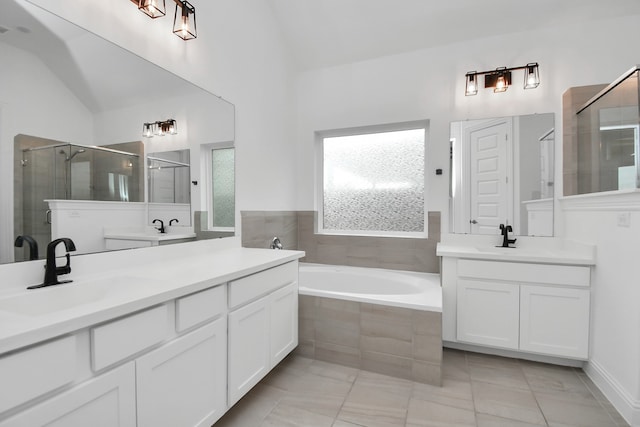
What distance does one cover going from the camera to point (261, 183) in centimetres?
280

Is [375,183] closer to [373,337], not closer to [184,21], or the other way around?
[373,337]

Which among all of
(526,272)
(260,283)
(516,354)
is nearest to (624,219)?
(526,272)

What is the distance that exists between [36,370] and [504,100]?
3404mm

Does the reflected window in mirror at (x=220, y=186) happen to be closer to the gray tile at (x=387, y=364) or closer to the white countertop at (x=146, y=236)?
the white countertop at (x=146, y=236)

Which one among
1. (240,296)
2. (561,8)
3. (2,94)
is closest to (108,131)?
(2,94)

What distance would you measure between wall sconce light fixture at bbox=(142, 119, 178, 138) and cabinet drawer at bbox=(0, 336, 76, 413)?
4.02ft

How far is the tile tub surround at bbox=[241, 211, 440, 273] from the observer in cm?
278

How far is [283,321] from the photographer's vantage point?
203cm

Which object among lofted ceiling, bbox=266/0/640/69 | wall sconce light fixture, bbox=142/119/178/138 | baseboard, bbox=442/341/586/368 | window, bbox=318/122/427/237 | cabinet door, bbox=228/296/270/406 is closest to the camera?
cabinet door, bbox=228/296/270/406

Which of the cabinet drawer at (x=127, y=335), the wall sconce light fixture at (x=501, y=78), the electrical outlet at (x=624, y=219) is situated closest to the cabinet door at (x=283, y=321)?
the cabinet drawer at (x=127, y=335)

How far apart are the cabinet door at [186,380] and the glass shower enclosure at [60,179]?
700mm

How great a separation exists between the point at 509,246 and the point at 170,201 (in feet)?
9.12

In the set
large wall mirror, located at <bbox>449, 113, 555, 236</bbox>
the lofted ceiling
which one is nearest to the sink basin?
large wall mirror, located at <bbox>449, 113, 555, 236</bbox>

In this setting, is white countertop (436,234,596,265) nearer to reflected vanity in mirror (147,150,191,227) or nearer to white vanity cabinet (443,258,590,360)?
white vanity cabinet (443,258,590,360)
